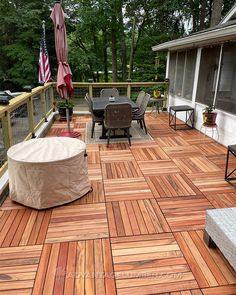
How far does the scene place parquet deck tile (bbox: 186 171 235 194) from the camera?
3.03m

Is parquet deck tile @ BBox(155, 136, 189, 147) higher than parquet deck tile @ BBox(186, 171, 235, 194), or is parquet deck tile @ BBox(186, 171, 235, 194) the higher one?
parquet deck tile @ BBox(155, 136, 189, 147)

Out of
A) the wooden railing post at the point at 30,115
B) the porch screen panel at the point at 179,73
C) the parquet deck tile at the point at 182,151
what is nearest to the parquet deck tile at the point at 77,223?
the parquet deck tile at the point at 182,151

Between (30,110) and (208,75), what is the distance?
3729mm

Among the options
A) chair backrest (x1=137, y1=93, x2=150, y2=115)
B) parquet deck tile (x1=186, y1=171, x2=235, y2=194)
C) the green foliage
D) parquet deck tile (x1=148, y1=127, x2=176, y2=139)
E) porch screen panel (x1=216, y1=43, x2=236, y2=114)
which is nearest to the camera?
parquet deck tile (x1=186, y1=171, x2=235, y2=194)

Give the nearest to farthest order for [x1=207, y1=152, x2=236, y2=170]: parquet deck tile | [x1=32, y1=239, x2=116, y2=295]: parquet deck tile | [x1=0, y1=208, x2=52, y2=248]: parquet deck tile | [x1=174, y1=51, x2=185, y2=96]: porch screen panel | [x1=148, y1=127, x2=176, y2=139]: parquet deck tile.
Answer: [x1=32, y1=239, x2=116, y2=295]: parquet deck tile → [x1=0, y1=208, x2=52, y2=248]: parquet deck tile → [x1=207, y1=152, x2=236, y2=170]: parquet deck tile → [x1=148, y1=127, x2=176, y2=139]: parquet deck tile → [x1=174, y1=51, x2=185, y2=96]: porch screen panel

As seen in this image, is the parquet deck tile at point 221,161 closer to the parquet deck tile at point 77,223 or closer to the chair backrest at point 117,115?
the chair backrest at point 117,115

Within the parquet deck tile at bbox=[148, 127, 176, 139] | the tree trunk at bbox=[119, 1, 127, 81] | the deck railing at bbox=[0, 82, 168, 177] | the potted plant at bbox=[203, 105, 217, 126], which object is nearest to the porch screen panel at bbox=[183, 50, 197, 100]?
the parquet deck tile at bbox=[148, 127, 176, 139]

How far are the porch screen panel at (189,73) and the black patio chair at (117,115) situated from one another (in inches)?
92.0

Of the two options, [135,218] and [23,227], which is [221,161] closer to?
[135,218]

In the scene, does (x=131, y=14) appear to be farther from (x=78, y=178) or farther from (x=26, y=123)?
(x=78, y=178)

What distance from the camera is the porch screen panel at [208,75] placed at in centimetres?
495

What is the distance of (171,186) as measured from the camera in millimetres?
3133

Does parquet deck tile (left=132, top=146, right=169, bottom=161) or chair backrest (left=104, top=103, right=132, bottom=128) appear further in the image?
chair backrest (left=104, top=103, right=132, bottom=128)

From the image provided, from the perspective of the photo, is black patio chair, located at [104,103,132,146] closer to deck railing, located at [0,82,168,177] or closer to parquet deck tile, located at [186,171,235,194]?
deck railing, located at [0,82,168,177]
